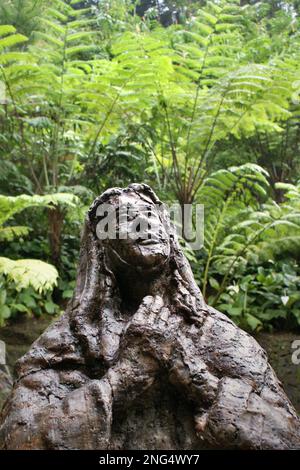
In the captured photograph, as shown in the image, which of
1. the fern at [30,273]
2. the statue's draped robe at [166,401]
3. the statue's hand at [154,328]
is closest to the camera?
the statue's draped robe at [166,401]

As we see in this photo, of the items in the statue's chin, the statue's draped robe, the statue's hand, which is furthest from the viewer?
the statue's chin

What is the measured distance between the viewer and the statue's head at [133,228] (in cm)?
166

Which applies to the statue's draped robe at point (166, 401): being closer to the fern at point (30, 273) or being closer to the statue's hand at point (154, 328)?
the statue's hand at point (154, 328)

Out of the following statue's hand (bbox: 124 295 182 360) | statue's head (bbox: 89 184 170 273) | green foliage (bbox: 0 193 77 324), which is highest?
statue's head (bbox: 89 184 170 273)

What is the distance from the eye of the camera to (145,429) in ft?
4.97

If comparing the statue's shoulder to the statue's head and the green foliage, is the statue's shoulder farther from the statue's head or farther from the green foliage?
the green foliage

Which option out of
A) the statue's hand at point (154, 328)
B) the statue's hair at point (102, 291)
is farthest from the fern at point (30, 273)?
→ the statue's hand at point (154, 328)

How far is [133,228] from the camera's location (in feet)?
5.57

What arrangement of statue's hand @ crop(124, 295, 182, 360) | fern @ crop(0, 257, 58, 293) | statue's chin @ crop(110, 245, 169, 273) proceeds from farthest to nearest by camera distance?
fern @ crop(0, 257, 58, 293), statue's chin @ crop(110, 245, 169, 273), statue's hand @ crop(124, 295, 182, 360)

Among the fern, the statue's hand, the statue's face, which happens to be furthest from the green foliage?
the statue's hand

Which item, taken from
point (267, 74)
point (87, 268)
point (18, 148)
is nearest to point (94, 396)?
point (87, 268)

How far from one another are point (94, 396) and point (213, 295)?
3.81 meters

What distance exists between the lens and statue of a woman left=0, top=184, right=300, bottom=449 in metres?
1.37

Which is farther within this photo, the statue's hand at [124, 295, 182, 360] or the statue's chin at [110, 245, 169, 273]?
the statue's chin at [110, 245, 169, 273]
